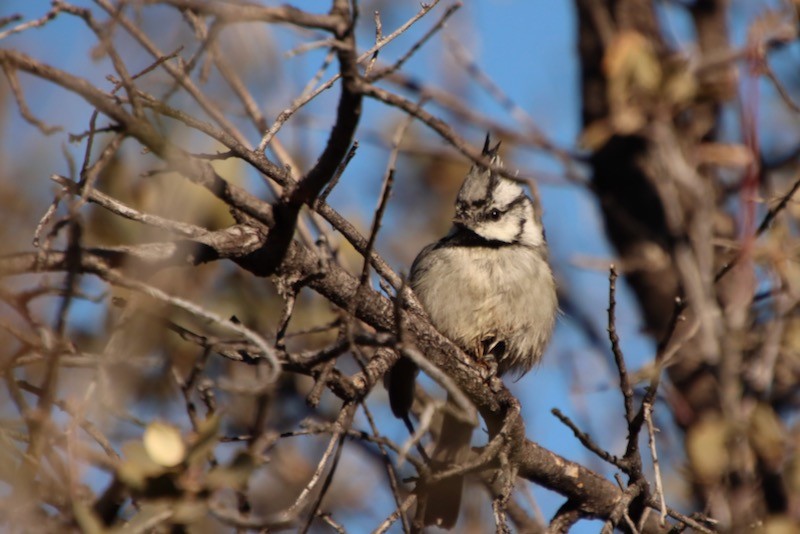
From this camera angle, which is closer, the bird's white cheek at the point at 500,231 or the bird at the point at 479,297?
the bird at the point at 479,297

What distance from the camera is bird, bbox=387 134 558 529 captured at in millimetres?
4781

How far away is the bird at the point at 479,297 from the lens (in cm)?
478

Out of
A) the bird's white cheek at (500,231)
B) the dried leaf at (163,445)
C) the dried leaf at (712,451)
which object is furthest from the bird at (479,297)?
the dried leaf at (163,445)

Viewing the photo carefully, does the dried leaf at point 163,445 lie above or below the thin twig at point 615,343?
below

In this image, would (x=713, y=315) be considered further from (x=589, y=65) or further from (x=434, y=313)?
(x=589, y=65)

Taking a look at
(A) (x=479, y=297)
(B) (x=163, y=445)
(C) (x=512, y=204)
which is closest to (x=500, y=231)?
(C) (x=512, y=204)

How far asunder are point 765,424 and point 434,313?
1781 millimetres

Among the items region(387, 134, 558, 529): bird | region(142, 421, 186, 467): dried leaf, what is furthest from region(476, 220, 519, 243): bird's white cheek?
region(142, 421, 186, 467): dried leaf

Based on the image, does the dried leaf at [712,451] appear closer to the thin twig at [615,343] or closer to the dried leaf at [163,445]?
the thin twig at [615,343]

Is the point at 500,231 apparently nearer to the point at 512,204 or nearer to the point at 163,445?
the point at 512,204

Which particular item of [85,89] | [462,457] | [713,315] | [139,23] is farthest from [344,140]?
[462,457]

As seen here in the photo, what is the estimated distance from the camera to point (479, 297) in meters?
4.78

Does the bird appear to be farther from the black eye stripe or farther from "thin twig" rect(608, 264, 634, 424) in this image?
"thin twig" rect(608, 264, 634, 424)

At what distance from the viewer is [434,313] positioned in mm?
4855
